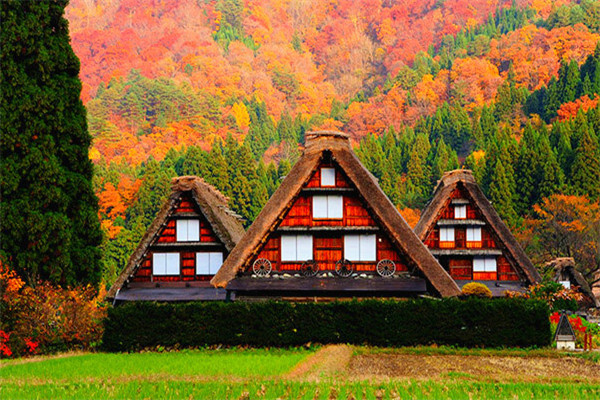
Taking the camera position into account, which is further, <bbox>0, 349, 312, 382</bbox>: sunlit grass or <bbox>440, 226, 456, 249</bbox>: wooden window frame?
<bbox>440, 226, 456, 249</bbox>: wooden window frame

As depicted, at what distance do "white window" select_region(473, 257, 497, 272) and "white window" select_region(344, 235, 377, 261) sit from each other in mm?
17440

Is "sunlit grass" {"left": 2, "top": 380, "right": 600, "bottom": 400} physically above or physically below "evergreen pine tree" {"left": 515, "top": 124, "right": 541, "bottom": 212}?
below

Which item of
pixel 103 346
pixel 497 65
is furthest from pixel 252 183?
pixel 497 65

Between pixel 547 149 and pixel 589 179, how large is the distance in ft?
18.4

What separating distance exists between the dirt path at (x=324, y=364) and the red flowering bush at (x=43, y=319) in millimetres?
8303

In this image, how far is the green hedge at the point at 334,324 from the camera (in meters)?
24.5

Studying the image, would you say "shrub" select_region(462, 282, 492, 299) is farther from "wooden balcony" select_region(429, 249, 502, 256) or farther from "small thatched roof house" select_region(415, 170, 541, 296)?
"wooden balcony" select_region(429, 249, 502, 256)

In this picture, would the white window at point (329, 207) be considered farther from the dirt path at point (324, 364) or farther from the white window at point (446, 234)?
the white window at point (446, 234)

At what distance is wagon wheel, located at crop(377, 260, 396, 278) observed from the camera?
28.7m

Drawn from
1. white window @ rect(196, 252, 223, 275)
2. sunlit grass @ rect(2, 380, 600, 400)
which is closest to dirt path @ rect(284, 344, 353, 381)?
sunlit grass @ rect(2, 380, 600, 400)

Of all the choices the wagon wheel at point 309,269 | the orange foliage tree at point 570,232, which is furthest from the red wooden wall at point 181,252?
the orange foliage tree at point 570,232

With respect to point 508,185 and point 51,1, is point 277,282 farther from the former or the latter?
point 508,185

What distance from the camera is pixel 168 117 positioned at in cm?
15038

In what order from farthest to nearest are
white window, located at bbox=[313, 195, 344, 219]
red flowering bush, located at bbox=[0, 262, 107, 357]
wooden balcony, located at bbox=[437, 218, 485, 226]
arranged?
1. wooden balcony, located at bbox=[437, 218, 485, 226]
2. white window, located at bbox=[313, 195, 344, 219]
3. red flowering bush, located at bbox=[0, 262, 107, 357]
